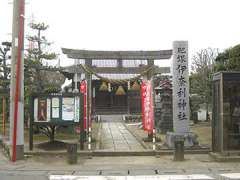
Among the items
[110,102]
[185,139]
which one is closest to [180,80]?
[185,139]

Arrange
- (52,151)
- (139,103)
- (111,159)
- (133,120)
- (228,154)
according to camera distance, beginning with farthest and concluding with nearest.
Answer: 1. (139,103)
2. (133,120)
3. (52,151)
4. (111,159)
5. (228,154)

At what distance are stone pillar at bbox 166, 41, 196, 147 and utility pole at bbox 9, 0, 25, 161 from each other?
5.72 meters

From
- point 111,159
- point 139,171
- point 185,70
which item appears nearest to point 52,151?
point 111,159

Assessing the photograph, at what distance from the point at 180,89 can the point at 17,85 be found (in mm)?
6248

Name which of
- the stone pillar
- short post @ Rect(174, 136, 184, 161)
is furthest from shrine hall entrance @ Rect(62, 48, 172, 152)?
short post @ Rect(174, 136, 184, 161)

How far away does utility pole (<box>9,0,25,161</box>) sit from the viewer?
12930mm

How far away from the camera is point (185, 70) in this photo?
1488 cm

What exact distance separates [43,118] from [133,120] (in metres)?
24.4

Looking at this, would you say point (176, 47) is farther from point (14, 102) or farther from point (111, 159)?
point (14, 102)

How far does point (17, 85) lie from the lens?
42.8ft

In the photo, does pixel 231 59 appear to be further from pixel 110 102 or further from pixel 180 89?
pixel 110 102

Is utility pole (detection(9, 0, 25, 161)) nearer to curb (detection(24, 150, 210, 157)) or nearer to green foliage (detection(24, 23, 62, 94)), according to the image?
curb (detection(24, 150, 210, 157))

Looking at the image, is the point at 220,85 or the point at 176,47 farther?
the point at 176,47

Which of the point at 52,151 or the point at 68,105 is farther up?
the point at 68,105
